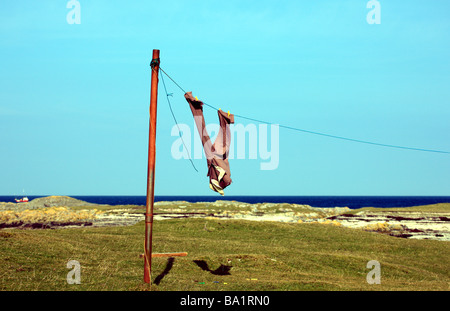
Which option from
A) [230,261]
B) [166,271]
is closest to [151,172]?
[166,271]

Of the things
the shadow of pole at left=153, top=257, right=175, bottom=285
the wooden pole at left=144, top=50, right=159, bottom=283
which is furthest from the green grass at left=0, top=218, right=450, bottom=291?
the wooden pole at left=144, top=50, right=159, bottom=283

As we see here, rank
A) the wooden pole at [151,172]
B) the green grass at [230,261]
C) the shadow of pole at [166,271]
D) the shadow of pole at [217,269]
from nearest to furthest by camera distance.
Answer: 1. the wooden pole at [151,172]
2. the green grass at [230,261]
3. the shadow of pole at [166,271]
4. the shadow of pole at [217,269]

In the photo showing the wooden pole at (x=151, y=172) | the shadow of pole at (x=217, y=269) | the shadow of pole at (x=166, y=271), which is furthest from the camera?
the shadow of pole at (x=217, y=269)

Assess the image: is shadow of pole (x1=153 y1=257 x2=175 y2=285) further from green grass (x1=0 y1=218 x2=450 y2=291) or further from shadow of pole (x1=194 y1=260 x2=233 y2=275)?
shadow of pole (x1=194 y1=260 x2=233 y2=275)

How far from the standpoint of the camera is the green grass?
16891 mm

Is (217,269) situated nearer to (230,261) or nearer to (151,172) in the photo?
(230,261)

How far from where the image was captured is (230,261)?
2297 cm

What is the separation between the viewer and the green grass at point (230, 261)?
16891 millimetres

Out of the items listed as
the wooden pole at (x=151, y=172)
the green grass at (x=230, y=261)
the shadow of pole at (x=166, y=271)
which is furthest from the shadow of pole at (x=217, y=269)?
the wooden pole at (x=151, y=172)

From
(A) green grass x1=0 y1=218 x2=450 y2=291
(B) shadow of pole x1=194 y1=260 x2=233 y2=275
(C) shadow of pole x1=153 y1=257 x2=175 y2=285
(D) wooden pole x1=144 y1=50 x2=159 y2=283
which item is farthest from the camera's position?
(B) shadow of pole x1=194 y1=260 x2=233 y2=275

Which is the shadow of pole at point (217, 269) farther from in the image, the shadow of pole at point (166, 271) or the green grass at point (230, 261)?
the shadow of pole at point (166, 271)
